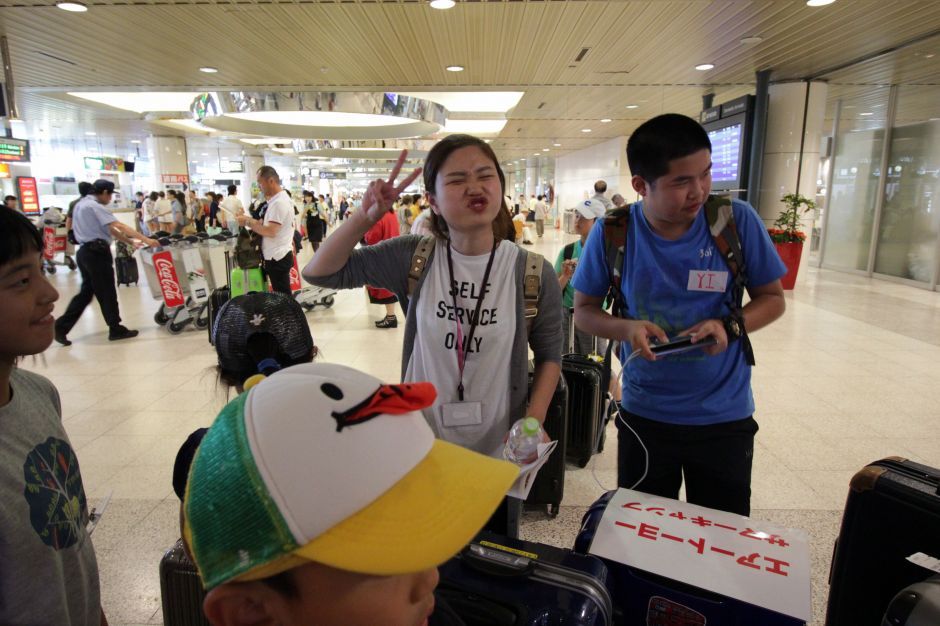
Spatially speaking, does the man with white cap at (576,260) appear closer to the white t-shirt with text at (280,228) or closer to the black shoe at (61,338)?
the white t-shirt with text at (280,228)

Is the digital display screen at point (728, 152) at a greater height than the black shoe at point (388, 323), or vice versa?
the digital display screen at point (728, 152)

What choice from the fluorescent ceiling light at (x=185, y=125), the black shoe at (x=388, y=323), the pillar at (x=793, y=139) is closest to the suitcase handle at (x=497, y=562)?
the black shoe at (x=388, y=323)

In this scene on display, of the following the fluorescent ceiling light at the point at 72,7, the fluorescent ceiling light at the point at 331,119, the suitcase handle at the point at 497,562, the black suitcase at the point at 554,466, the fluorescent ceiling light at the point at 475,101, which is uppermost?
the fluorescent ceiling light at the point at 475,101

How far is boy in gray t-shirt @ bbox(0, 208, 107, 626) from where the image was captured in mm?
916

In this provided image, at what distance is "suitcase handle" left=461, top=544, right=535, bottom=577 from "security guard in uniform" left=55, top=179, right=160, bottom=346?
20.5ft

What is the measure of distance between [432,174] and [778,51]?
8.06m

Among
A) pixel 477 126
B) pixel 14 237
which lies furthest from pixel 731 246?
pixel 477 126

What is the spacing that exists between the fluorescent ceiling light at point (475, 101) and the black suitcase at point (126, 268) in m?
6.90

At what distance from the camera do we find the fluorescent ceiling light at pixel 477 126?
16066mm

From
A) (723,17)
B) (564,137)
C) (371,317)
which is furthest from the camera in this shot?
(564,137)

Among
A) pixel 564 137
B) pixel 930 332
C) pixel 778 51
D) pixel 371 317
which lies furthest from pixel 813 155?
pixel 564 137

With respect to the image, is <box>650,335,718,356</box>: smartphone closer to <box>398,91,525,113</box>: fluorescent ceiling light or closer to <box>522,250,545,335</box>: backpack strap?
<box>522,250,545,335</box>: backpack strap

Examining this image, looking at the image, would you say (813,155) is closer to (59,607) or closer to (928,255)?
(928,255)

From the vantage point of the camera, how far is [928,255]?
30.0 feet
